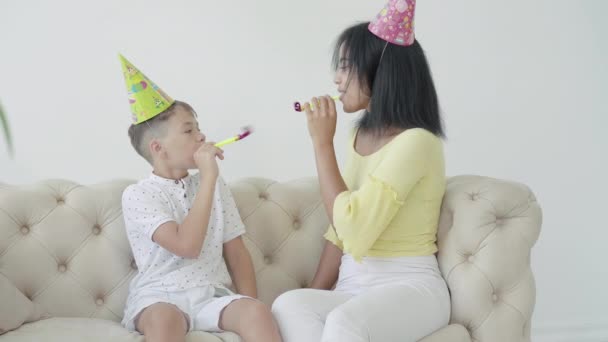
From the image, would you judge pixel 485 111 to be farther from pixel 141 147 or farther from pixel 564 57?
pixel 141 147

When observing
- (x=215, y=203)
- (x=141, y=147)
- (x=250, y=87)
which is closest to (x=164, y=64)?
(x=250, y=87)

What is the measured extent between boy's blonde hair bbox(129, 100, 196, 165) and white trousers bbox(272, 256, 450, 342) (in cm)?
58

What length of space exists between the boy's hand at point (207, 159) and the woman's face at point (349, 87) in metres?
0.36

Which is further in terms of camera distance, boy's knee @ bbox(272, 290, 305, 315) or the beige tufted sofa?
the beige tufted sofa

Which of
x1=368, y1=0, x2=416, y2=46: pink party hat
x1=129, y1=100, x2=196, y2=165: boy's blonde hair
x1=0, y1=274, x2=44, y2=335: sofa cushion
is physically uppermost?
x1=368, y1=0, x2=416, y2=46: pink party hat

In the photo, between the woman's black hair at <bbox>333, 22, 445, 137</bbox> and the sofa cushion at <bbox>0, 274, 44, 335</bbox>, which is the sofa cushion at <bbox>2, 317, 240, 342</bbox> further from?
the woman's black hair at <bbox>333, 22, 445, 137</bbox>

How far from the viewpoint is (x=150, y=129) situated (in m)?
1.99

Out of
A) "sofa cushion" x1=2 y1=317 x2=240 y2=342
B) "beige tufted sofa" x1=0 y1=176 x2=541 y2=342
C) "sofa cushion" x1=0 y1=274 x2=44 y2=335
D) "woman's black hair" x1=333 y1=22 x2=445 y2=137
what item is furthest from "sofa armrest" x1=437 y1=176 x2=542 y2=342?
"sofa cushion" x1=0 y1=274 x2=44 y2=335

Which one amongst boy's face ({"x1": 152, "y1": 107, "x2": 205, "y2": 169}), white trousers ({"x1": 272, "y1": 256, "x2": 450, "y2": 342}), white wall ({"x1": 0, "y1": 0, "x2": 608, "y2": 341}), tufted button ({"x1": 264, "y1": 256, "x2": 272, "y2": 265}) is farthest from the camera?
white wall ({"x1": 0, "y1": 0, "x2": 608, "y2": 341})

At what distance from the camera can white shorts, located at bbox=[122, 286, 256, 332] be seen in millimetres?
1791

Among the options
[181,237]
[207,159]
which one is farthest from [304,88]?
[181,237]

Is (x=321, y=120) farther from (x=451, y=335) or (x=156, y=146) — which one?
(x=451, y=335)

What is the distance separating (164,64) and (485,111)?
119cm

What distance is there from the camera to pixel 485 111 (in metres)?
2.75
